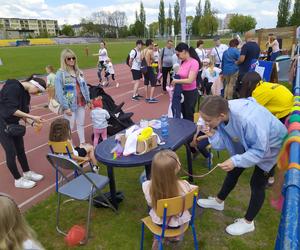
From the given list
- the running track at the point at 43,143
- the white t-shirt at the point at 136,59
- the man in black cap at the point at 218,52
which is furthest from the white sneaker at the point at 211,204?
the man in black cap at the point at 218,52

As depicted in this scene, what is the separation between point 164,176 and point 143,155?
879mm

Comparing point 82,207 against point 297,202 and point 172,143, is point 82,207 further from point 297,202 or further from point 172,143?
point 297,202

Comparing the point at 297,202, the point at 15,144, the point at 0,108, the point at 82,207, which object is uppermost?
the point at 297,202

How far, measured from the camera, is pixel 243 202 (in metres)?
3.90

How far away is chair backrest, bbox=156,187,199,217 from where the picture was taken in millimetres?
2383

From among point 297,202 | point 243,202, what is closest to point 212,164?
point 243,202

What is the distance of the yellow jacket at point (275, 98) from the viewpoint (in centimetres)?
355

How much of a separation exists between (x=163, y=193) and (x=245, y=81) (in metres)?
2.06

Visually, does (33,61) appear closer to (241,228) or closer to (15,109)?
(15,109)

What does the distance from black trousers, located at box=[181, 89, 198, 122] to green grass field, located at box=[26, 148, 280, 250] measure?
1426mm

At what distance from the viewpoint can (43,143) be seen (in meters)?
6.40

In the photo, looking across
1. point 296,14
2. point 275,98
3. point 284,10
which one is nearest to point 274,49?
point 275,98

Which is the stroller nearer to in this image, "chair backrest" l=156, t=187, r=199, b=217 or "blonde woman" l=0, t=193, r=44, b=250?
"chair backrest" l=156, t=187, r=199, b=217

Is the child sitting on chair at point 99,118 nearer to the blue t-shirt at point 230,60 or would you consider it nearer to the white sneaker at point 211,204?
the white sneaker at point 211,204
